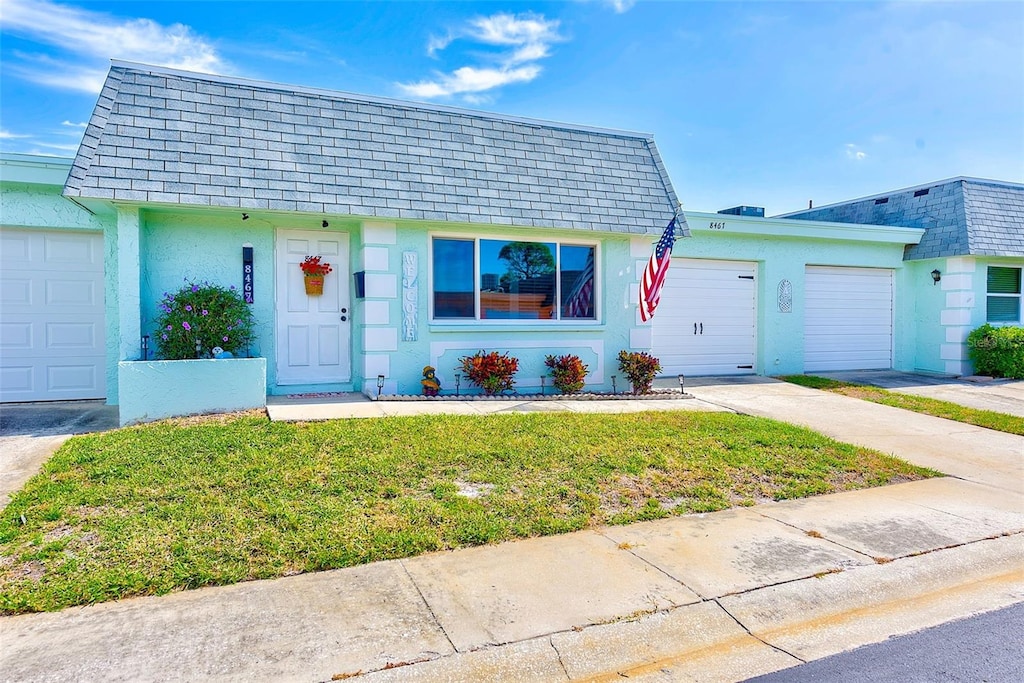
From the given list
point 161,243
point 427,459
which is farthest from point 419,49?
point 427,459

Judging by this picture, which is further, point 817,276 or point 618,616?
point 817,276

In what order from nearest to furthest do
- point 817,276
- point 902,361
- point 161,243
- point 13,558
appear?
point 13,558 < point 161,243 < point 817,276 < point 902,361

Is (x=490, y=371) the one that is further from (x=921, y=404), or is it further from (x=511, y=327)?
(x=921, y=404)

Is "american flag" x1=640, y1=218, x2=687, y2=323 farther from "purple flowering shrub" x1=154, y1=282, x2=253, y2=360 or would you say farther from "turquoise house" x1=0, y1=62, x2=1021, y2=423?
"purple flowering shrub" x1=154, y1=282, x2=253, y2=360

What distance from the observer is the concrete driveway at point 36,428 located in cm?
559

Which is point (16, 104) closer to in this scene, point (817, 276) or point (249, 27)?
point (249, 27)

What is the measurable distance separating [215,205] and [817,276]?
40.2ft

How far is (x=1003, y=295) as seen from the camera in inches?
583

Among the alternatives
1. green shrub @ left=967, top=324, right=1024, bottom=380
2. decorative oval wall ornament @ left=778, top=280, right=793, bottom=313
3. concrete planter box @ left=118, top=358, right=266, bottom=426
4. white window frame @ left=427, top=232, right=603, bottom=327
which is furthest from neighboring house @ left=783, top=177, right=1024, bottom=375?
concrete planter box @ left=118, top=358, right=266, bottom=426

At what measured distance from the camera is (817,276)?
1423 cm

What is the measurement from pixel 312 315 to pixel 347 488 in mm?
5036

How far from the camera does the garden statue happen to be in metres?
9.46

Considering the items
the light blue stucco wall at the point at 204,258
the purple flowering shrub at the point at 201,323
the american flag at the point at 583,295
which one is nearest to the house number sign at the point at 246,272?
the light blue stucco wall at the point at 204,258

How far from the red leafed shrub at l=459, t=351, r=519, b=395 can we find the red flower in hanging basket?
2497mm
